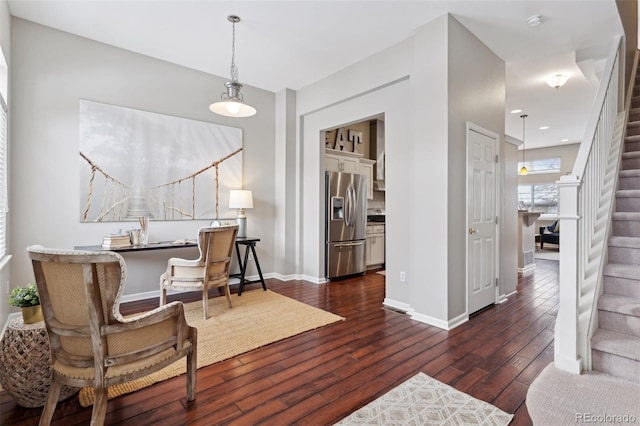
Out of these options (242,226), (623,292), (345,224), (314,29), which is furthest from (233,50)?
(623,292)

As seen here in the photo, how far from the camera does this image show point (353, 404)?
189 cm

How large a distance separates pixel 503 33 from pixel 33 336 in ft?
15.7

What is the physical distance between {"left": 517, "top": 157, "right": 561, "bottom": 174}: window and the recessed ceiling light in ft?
28.0

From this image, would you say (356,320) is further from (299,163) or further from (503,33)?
(503,33)

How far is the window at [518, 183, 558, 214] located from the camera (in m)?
10.3

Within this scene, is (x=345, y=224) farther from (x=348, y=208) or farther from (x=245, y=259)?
(x=245, y=259)

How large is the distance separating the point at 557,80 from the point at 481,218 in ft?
9.20

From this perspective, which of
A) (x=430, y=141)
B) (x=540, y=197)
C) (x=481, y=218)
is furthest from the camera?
(x=540, y=197)

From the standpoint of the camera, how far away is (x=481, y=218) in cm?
366

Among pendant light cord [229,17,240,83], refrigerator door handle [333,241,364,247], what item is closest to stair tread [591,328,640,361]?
refrigerator door handle [333,241,364,247]

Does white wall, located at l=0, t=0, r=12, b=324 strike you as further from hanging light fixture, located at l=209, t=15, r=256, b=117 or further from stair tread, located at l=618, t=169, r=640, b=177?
stair tread, located at l=618, t=169, r=640, b=177

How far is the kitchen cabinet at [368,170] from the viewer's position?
632 cm

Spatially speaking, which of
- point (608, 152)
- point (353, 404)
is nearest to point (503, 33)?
point (608, 152)

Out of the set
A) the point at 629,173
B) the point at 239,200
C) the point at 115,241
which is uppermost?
the point at 629,173
